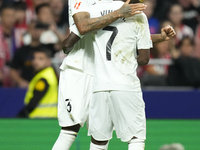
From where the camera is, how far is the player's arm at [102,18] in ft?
12.6

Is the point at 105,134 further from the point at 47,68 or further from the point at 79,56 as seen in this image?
the point at 47,68

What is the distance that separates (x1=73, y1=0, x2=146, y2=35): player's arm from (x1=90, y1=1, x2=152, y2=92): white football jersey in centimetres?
9

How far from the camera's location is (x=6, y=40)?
9453 mm

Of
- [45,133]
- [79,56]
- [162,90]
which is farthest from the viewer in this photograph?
[162,90]

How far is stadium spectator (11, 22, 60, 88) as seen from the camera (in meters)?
8.75

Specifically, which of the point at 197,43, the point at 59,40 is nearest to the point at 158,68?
the point at 197,43

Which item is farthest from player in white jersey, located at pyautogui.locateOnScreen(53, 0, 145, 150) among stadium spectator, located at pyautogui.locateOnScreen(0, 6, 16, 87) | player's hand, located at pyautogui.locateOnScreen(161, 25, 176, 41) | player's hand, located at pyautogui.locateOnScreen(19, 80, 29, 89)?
stadium spectator, located at pyautogui.locateOnScreen(0, 6, 16, 87)

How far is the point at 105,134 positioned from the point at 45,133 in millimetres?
3068

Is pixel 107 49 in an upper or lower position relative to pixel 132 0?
lower

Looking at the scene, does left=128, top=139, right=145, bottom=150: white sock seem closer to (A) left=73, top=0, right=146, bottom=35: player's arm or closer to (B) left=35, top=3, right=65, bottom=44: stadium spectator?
(A) left=73, top=0, right=146, bottom=35: player's arm

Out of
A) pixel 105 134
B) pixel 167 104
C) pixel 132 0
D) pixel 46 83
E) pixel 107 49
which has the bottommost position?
pixel 167 104

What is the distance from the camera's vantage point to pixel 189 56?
869 centimetres

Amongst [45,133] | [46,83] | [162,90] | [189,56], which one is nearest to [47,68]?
[46,83]

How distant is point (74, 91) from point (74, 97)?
0.20 feet
